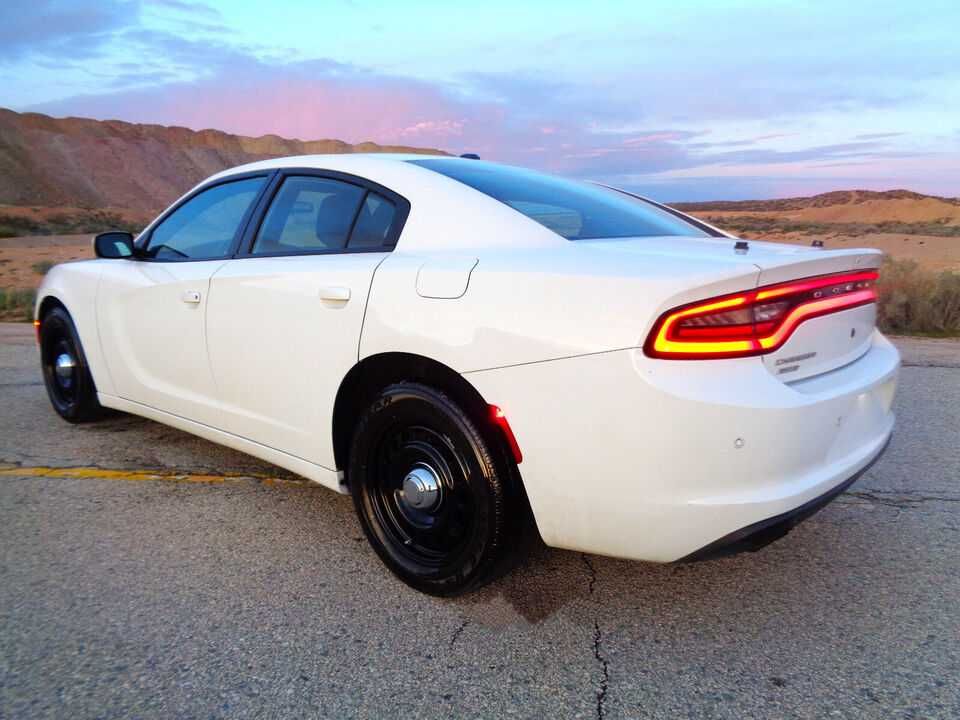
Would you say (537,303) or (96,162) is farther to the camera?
(96,162)

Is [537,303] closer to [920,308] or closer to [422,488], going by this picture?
[422,488]

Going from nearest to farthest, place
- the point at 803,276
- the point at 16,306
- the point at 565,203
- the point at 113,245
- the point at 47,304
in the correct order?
the point at 803,276
the point at 565,203
the point at 113,245
the point at 47,304
the point at 16,306

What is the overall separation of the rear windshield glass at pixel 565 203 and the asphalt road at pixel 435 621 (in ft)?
4.36

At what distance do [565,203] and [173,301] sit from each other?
6.50 feet

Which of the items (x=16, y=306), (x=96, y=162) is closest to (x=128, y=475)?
(x=16, y=306)

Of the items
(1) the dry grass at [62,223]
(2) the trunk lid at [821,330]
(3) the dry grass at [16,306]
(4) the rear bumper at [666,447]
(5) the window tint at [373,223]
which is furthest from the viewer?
(1) the dry grass at [62,223]

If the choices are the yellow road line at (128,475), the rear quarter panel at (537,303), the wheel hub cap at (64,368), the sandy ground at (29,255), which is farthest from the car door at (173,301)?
the sandy ground at (29,255)

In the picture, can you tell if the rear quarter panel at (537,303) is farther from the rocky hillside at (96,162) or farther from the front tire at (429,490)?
the rocky hillside at (96,162)

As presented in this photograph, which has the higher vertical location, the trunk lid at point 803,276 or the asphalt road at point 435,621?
the trunk lid at point 803,276

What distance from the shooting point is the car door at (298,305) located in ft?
10.2

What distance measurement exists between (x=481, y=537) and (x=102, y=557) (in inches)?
65.0

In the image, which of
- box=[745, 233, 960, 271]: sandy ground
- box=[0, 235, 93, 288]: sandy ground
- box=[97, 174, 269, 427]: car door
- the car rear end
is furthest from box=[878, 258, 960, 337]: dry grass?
box=[745, 233, 960, 271]: sandy ground

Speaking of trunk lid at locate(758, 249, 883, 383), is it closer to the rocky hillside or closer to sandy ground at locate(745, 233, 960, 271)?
sandy ground at locate(745, 233, 960, 271)

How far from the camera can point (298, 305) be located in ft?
10.6
